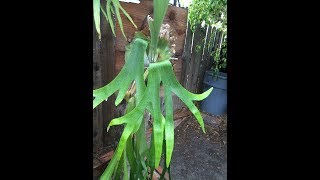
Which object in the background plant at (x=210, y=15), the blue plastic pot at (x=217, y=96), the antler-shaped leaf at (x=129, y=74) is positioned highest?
the background plant at (x=210, y=15)

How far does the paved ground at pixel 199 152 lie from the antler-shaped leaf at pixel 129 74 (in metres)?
1.11

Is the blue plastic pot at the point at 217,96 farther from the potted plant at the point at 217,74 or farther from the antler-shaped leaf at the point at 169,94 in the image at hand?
the antler-shaped leaf at the point at 169,94

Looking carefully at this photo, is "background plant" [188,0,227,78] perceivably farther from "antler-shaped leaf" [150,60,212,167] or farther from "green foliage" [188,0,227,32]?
"antler-shaped leaf" [150,60,212,167]

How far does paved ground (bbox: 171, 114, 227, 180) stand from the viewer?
1599mm

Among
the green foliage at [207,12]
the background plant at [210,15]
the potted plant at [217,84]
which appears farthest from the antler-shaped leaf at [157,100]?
the potted plant at [217,84]

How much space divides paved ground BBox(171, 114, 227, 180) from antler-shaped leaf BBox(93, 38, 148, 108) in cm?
111

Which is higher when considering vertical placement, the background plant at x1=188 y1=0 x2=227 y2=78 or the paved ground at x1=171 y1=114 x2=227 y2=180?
the background plant at x1=188 y1=0 x2=227 y2=78

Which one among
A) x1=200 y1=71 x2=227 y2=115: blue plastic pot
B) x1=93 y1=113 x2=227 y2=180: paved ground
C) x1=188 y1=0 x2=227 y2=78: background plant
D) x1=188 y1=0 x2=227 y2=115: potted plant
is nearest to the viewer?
x1=93 y1=113 x2=227 y2=180: paved ground

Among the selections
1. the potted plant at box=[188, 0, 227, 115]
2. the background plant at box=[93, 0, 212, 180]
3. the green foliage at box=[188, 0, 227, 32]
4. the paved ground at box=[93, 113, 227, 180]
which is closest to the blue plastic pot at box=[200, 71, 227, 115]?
the potted plant at box=[188, 0, 227, 115]

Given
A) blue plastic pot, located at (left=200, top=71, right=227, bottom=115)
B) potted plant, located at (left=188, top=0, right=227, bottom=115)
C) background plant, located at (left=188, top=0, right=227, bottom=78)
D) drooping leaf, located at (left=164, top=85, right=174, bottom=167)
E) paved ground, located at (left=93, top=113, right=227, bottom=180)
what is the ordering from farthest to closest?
1. blue plastic pot, located at (left=200, top=71, right=227, bottom=115)
2. potted plant, located at (left=188, top=0, right=227, bottom=115)
3. background plant, located at (left=188, top=0, right=227, bottom=78)
4. paved ground, located at (left=93, top=113, right=227, bottom=180)
5. drooping leaf, located at (left=164, top=85, right=174, bottom=167)

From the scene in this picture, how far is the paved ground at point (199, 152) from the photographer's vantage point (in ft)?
5.25
